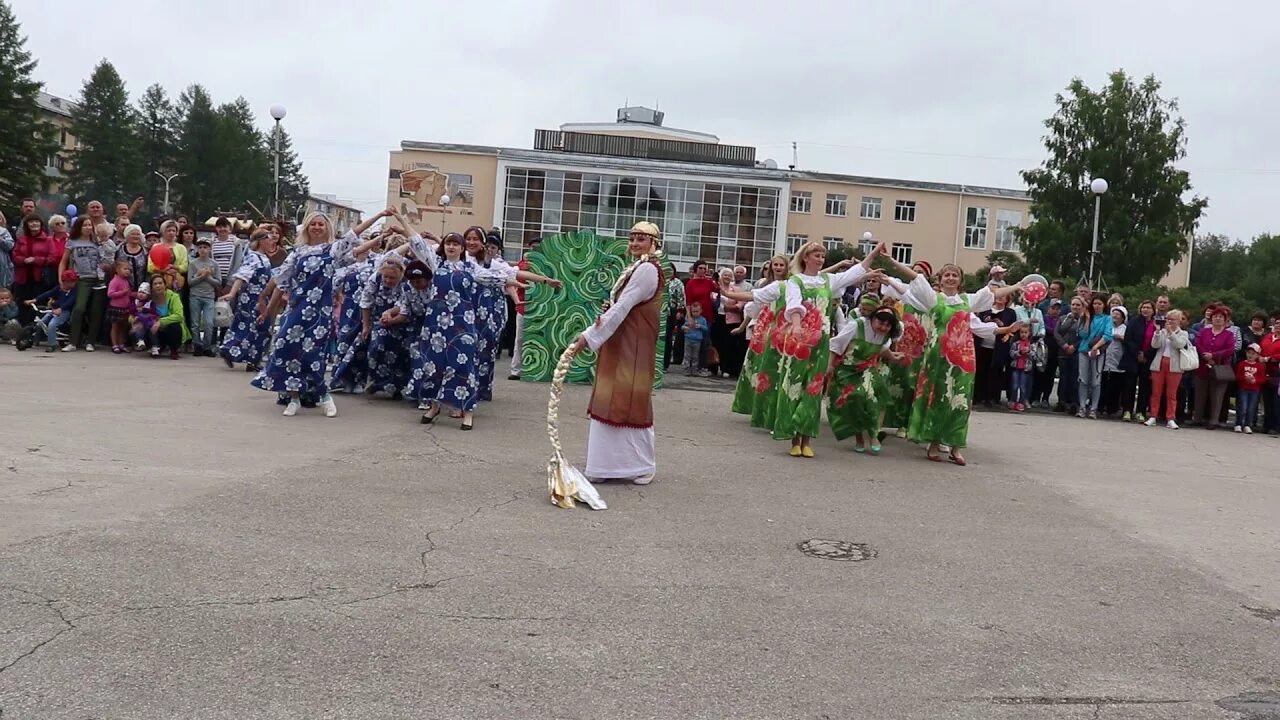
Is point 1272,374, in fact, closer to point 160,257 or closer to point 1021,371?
point 1021,371

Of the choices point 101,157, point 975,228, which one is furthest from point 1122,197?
point 101,157

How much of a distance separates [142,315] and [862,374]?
977cm

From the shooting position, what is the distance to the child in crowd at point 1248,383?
15.7 m

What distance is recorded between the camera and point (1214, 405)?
1605 centimetres

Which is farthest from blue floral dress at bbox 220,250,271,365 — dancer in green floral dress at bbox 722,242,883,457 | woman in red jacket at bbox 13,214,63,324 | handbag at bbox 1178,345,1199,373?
handbag at bbox 1178,345,1199,373

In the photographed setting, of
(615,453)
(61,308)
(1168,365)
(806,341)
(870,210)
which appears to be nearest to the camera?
(615,453)

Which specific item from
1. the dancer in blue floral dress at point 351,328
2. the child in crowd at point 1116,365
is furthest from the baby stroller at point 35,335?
the child in crowd at point 1116,365

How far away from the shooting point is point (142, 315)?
15.3m

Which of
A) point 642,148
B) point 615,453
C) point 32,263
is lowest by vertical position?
point 615,453

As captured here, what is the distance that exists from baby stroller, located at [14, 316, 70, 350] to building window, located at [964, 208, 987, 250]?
54.2 m

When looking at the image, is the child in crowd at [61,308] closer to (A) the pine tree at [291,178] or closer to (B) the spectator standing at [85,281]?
(B) the spectator standing at [85,281]

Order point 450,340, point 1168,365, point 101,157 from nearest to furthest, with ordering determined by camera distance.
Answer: point 450,340 < point 1168,365 < point 101,157

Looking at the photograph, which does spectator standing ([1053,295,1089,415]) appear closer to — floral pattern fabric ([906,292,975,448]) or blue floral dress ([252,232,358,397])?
floral pattern fabric ([906,292,975,448])

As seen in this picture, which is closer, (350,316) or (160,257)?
(350,316)
